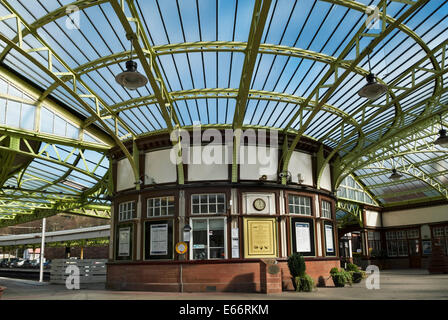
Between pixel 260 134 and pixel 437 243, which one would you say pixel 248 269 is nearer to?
pixel 260 134

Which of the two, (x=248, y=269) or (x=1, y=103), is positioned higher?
(x=1, y=103)

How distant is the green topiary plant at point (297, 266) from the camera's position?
52.6 ft

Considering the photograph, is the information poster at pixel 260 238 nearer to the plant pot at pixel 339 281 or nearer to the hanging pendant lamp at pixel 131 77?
the plant pot at pixel 339 281

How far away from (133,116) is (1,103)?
5618mm

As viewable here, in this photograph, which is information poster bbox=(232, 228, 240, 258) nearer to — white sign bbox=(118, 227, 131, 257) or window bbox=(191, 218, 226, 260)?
window bbox=(191, 218, 226, 260)

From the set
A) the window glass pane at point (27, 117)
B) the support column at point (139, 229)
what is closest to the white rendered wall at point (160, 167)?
the support column at point (139, 229)

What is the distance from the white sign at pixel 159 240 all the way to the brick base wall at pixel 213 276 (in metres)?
0.52

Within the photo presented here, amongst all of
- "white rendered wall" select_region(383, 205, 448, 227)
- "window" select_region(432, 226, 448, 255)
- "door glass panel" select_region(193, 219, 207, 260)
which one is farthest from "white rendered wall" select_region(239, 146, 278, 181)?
"white rendered wall" select_region(383, 205, 448, 227)

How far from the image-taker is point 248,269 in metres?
16.4

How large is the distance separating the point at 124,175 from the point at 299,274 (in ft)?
30.6

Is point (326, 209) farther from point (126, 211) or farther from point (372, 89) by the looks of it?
point (126, 211)

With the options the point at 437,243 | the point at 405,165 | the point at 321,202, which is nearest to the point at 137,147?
the point at 321,202

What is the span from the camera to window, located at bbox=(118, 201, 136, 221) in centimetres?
1861

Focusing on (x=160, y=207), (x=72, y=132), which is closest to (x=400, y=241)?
(x=160, y=207)
